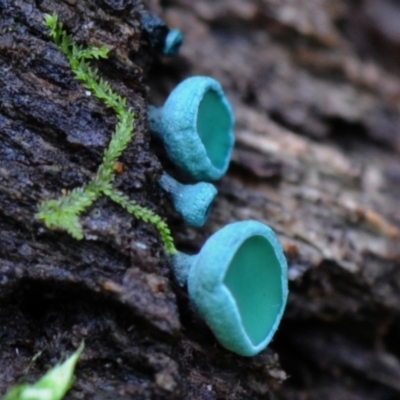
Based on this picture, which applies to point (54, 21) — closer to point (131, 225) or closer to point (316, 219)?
point (131, 225)

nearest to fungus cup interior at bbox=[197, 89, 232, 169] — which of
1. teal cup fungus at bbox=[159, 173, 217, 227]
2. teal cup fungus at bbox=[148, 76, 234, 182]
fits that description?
teal cup fungus at bbox=[148, 76, 234, 182]

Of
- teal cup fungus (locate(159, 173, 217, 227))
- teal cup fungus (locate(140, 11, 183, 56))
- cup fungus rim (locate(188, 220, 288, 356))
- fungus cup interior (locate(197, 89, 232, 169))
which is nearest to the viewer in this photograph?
cup fungus rim (locate(188, 220, 288, 356))

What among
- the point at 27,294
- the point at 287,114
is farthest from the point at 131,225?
the point at 287,114

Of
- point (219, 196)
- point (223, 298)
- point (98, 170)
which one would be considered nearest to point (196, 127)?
point (98, 170)

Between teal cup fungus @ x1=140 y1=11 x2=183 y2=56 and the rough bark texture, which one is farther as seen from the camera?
teal cup fungus @ x1=140 y1=11 x2=183 y2=56

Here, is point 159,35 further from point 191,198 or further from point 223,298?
point 223,298

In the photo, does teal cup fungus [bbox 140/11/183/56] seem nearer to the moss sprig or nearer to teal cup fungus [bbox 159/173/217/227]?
the moss sprig
